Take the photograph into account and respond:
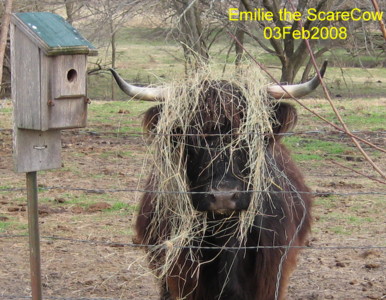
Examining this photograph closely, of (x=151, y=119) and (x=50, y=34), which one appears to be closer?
(x=50, y=34)

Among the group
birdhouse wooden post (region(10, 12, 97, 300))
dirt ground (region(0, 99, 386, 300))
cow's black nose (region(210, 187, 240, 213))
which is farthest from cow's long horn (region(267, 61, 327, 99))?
birdhouse wooden post (region(10, 12, 97, 300))

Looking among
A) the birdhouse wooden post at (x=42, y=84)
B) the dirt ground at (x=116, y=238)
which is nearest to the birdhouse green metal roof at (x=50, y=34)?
the birdhouse wooden post at (x=42, y=84)

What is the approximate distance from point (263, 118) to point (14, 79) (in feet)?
4.89

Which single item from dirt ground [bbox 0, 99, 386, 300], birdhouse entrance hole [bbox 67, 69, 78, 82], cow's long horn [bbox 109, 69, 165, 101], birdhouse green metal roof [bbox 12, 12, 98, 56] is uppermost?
birdhouse green metal roof [bbox 12, 12, 98, 56]

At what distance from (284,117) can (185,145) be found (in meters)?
0.66

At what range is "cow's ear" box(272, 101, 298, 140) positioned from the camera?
434cm

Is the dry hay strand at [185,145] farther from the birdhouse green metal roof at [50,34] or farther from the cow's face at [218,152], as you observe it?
the birdhouse green metal roof at [50,34]

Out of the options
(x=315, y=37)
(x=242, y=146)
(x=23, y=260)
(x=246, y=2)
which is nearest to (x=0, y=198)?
(x=23, y=260)

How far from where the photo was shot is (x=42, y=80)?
3.48 metres

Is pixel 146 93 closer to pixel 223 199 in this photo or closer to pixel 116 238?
pixel 223 199

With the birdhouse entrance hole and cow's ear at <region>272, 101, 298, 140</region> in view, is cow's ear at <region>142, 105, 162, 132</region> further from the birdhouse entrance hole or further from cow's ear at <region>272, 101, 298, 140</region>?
the birdhouse entrance hole

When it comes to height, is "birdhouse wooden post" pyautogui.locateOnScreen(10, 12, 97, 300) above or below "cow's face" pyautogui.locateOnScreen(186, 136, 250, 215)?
above

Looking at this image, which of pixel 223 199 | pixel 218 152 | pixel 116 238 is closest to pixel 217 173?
pixel 218 152

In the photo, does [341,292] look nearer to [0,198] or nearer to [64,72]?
[64,72]
